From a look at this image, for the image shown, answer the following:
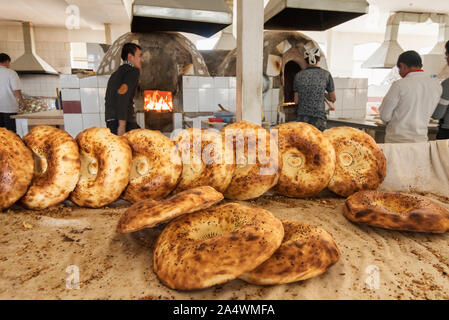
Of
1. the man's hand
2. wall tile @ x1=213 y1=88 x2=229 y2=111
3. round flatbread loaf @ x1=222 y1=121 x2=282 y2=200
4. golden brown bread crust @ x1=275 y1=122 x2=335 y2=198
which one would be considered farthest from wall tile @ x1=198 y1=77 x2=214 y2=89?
round flatbread loaf @ x1=222 y1=121 x2=282 y2=200

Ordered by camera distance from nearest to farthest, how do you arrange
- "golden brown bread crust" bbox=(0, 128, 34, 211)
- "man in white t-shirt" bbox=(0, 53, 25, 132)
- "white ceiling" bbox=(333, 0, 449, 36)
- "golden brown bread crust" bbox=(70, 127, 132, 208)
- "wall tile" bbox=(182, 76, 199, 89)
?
"golden brown bread crust" bbox=(0, 128, 34, 211) < "golden brown bread crust" bbox=(70, 127, 132, 208) < "wall tile" bbox=(182, 76, 199, 89) < "man in white t-shirt" bbox=(0, 53, 25, 132) < "white ceiling" bbox=(333, 0, 449, 36)

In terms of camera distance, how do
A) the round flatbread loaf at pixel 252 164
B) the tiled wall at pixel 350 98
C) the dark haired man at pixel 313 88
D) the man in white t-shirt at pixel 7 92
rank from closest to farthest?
1. the round flatbread loaf at pixel 252 164
2. the dark haired man at pixel 313 88
3. the man in white t-shirt at pixel 7 92
4. the tiled wall at pixel 350 98

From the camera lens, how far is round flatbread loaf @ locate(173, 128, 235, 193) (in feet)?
5.94

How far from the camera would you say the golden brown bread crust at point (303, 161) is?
1955 mm

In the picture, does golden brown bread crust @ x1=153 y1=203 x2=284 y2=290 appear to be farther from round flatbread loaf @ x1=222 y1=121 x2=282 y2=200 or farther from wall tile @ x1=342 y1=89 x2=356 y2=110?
wall tile @ x1=342 y1=89 x2=356 y2=110

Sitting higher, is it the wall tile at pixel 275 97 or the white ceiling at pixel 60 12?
the white ceiling at pixel 60 12

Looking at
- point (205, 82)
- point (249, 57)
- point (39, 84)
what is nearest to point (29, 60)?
point (39, 84)

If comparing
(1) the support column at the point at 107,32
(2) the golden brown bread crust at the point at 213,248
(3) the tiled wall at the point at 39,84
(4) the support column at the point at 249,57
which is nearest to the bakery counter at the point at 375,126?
(4) the support column at the point at 249,57

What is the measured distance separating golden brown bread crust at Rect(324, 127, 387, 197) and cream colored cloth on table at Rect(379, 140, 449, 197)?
31cm

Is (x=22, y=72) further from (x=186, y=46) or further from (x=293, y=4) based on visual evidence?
(x=293, y=4)

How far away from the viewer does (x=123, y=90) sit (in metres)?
3.92

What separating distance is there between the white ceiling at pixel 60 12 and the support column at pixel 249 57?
5967 mm

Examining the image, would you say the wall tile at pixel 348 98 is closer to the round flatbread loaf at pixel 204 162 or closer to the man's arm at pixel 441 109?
the man's arm at pixel 441 109

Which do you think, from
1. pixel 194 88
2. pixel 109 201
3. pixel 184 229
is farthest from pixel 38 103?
pixel 184 229
